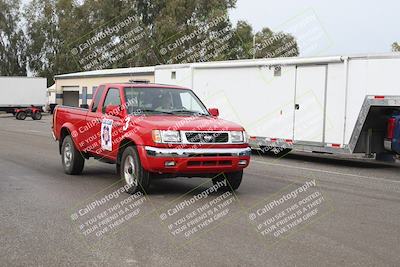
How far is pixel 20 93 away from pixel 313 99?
113 ft

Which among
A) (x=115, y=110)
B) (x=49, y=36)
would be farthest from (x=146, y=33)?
(x=115, y=110)

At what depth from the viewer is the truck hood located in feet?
26.9

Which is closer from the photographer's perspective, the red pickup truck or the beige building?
the red pickup truck

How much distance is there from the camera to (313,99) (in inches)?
567

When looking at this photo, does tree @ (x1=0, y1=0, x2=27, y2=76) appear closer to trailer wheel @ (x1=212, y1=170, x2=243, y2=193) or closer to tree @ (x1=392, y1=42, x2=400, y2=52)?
tree @ (x1=392, y1=42, x2=400, y2=52)

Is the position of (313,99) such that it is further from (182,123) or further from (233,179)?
(182,123)

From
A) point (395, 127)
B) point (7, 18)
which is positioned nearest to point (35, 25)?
point (7, 18)

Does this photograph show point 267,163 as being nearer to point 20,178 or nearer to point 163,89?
point 163,89

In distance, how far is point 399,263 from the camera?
208 inches

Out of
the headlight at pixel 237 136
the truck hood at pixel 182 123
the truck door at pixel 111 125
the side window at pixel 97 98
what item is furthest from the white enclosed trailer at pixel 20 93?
the headlight at pixel 237 136

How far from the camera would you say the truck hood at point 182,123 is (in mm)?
8195

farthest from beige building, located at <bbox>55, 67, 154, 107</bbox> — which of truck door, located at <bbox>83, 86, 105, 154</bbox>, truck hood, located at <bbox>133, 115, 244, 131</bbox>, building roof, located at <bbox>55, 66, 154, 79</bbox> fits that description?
truck hood, located at <bbox>133, 115, 244, 131</bbox>

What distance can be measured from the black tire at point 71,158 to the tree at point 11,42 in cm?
6241

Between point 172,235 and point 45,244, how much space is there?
137 centimetres
